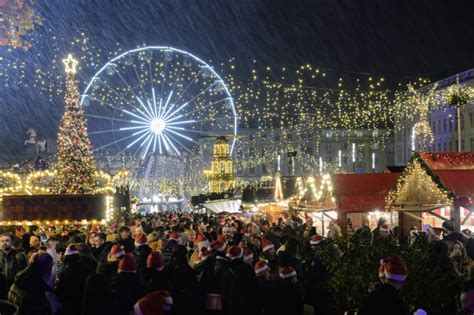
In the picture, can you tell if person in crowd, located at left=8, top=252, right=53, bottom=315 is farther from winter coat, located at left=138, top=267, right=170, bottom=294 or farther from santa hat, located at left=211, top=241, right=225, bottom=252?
santa hat, located at left=211, top=241, right=225, bottom=252

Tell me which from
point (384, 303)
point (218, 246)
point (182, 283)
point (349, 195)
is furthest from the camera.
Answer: point (349, 195)

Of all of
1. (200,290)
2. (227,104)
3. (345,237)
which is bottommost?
(200,290)

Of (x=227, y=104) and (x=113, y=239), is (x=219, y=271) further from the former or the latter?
(x=227, y=104)

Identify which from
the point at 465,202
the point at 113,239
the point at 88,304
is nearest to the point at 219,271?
the point at 88,304

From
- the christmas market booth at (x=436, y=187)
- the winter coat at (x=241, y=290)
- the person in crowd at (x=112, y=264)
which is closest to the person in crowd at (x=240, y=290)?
the winter coat at (x=241, y=290)

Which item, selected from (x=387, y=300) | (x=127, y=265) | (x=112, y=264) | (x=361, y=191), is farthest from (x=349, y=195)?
(x=387, y=300)

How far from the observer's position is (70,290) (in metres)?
9.54

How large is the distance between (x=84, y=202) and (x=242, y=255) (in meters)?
14.5

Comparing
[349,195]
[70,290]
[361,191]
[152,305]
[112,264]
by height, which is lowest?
[70,290]

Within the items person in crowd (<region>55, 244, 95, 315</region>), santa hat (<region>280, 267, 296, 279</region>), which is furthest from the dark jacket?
santa hat (<region>280, 267, 296, 279</region>)

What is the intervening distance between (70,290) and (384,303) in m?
4.33

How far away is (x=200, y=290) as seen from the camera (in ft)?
33.0

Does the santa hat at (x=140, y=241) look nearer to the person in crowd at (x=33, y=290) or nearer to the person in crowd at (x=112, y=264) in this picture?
the person in crowd at (x=112, y=264)

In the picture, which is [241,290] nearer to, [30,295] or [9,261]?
[30,295]
